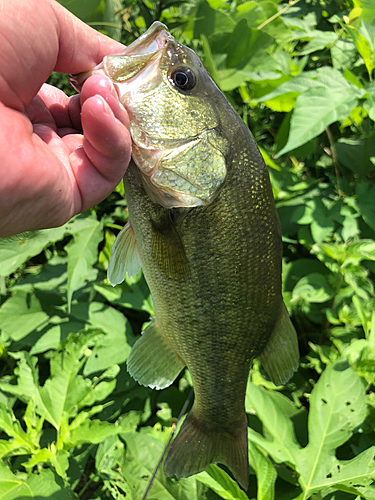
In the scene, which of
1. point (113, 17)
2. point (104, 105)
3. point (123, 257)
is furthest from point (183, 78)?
point (113, 17)

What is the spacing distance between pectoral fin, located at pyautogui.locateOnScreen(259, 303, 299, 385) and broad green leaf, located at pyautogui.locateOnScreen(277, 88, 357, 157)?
0.78 metres

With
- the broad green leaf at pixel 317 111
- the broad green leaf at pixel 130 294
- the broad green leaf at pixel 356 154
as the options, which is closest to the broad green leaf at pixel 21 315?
the broad green leaf at pixel 130 294

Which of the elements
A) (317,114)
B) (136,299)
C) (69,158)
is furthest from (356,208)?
(69,158)

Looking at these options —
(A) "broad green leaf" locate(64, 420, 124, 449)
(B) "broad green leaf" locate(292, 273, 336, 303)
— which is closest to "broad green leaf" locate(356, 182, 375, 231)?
(B) "broad green leaf" locate(292, 273, 336, 303)

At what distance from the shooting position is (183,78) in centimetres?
93

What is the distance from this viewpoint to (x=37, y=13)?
2.85 ft

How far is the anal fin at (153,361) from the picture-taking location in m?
1.21

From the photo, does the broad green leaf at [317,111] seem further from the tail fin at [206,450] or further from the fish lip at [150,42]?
the tail fin at [206,450]

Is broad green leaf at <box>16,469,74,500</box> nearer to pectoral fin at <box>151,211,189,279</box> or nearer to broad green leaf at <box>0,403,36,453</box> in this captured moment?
broad green leaf at <box>0,403,36,453</box>

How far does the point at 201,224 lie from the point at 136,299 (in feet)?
2.79

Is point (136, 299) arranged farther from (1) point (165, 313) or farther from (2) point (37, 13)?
(2) point (37, 13)

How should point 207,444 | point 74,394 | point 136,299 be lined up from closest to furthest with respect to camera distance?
point 207,444 → point 74,394 → point 136,299

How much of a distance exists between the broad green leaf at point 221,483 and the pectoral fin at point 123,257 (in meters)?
0.73

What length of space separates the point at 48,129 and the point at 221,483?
4.14 ft
